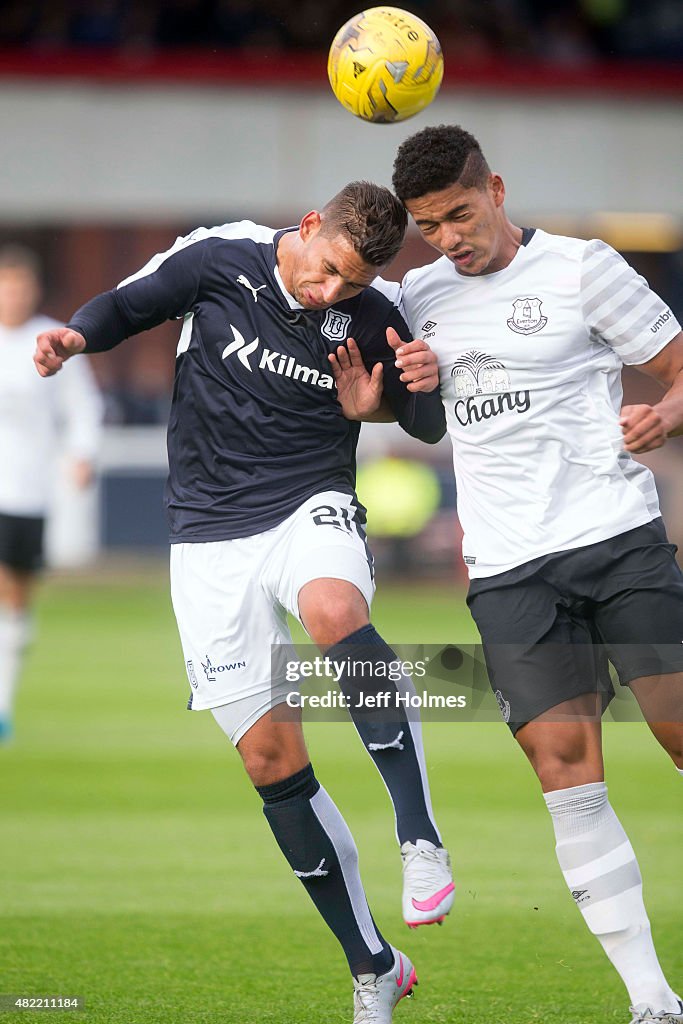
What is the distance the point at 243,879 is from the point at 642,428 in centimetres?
302

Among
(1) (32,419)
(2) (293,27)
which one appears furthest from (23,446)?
(2) (293,27)

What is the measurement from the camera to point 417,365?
13.3 ft

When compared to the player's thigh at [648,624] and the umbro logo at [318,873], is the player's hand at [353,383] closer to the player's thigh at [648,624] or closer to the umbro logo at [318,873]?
the player's thigh at [648,624]

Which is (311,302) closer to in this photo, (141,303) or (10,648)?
(141,303)

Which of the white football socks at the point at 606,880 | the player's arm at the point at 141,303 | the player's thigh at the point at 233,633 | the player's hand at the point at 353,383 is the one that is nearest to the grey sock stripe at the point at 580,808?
the white football socks at the point at 606,880

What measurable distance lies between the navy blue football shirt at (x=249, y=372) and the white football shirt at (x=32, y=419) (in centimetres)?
493

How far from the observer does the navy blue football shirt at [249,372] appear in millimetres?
4363

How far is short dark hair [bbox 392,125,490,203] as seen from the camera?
3961mm

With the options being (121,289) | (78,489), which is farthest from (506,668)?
(78,489)

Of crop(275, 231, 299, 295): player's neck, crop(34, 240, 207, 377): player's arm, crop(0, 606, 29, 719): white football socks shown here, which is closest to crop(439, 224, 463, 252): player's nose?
crop(275, 231, 299, 295): player's neck

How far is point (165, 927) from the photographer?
17.2 feet

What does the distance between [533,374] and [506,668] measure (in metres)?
0.80

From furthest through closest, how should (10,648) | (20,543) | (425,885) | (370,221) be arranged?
(20,543)
(10,648)
(370,221)
(425,885)

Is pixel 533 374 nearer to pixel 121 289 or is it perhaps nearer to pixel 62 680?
pixel 121 289
